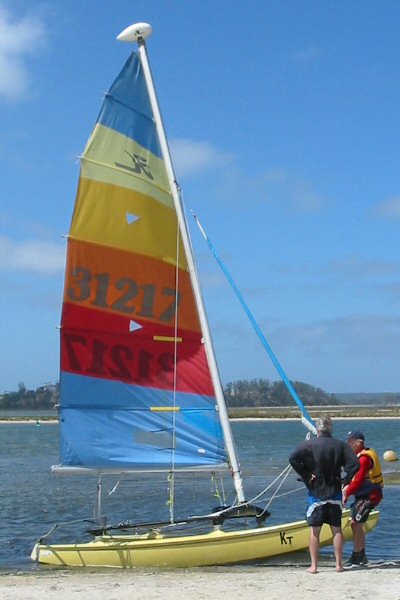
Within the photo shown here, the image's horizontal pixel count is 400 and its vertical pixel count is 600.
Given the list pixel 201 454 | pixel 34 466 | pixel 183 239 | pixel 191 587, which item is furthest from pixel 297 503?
pixel 34 466

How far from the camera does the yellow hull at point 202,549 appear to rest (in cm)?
1259

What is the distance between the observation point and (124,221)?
1416 cm

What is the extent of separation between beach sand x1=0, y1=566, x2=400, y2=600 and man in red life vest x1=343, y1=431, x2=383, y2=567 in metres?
0.40

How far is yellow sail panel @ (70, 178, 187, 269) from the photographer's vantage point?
14016 mm

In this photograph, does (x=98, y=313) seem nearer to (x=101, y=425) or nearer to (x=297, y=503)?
(x=101, y=425)

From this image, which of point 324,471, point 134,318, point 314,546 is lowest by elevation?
point 314,546

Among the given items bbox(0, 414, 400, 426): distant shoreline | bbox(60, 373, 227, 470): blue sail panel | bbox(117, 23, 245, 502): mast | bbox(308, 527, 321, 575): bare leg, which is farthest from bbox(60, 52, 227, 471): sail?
bbox(0, 414, 400, 426): distant shoreline

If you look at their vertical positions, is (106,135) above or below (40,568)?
above

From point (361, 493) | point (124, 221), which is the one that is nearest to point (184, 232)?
point (124, 221)

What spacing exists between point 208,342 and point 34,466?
3006 cm

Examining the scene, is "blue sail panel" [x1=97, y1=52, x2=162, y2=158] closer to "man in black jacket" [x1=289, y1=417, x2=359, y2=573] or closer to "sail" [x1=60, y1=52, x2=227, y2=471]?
"sail" [x1=60, y1=52, x2=227, y2=471]

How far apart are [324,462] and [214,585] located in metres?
1.92

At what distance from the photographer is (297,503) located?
2314cm

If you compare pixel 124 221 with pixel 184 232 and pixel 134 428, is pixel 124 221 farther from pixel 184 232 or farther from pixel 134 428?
pixel 134 428
